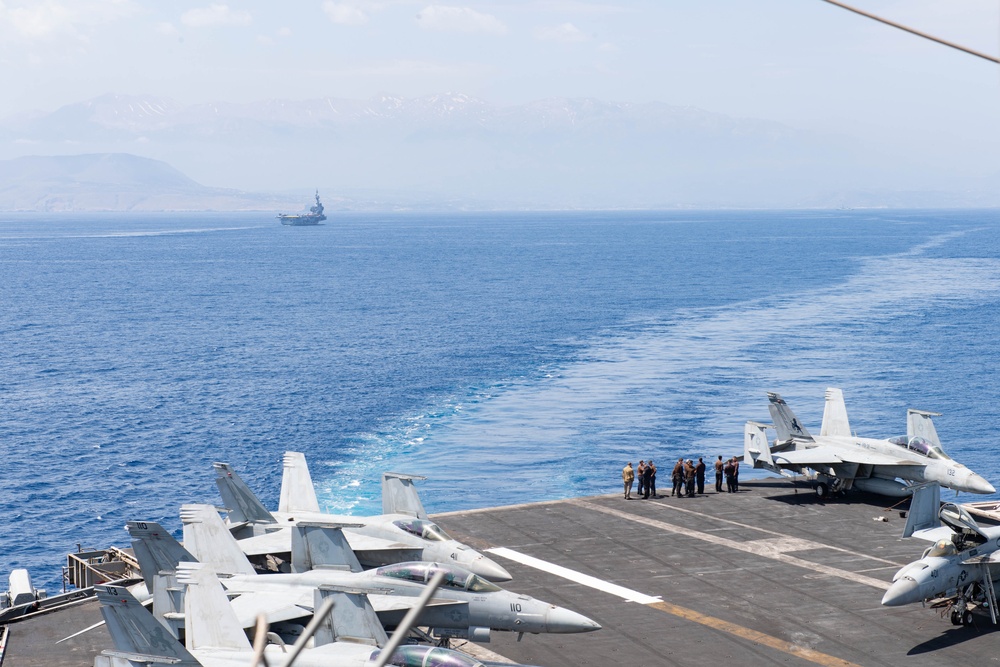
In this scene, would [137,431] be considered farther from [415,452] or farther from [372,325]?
[372,325]

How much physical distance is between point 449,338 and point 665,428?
4004cm

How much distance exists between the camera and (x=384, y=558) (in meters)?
30.9

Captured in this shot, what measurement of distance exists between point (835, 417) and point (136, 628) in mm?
34739

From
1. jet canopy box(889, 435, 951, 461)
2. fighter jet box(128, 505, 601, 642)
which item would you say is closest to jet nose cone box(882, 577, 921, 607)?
fighter jet box(128, 505, 601, 642)

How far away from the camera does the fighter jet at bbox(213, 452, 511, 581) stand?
97.2 ft

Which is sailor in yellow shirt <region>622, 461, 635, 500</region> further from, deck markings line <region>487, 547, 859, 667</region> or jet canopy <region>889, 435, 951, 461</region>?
jet canopy <region>889, 435, 951, 461</region>

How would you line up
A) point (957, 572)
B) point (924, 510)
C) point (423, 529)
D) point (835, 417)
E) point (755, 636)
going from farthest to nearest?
point (835, 417) → point (924, 510) → point (423, 529) → point (957, 572) → point (755, 636)

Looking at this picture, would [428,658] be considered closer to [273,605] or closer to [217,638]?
[217,638]

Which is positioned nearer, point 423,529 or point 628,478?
point 423,529

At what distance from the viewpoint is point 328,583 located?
27875mm

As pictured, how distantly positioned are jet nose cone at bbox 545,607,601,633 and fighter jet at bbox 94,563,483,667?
403 centimetres

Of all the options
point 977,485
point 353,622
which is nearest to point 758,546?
point 977,485

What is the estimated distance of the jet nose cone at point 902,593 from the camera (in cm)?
2822

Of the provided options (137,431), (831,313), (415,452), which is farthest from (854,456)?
(831,313)
